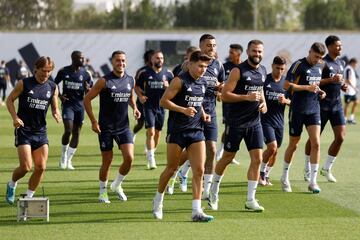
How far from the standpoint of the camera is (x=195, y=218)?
1270cm

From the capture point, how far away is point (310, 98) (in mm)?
15922

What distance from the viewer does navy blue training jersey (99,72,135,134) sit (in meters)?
14.4

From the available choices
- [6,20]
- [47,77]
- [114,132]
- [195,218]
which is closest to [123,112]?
[114,132]

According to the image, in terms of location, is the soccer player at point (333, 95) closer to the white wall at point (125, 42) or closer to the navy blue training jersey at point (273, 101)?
the navy blue training jersey at point (273, 101)

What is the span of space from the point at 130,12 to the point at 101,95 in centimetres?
5399

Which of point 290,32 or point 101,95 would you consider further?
point 290,32

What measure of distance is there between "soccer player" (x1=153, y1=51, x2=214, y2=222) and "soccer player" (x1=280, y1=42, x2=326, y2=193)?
3194mm

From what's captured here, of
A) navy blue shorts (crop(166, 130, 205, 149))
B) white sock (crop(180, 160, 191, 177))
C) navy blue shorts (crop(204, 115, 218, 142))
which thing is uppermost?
navy blue shorts (crop(166, 130, 205, 149))

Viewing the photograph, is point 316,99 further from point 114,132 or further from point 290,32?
point 290,32

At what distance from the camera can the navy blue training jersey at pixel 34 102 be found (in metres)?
13.7

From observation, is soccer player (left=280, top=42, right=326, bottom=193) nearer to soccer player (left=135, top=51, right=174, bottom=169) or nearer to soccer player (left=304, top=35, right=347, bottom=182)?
soccer player (left=304, top=35, right=347, bottom=182)

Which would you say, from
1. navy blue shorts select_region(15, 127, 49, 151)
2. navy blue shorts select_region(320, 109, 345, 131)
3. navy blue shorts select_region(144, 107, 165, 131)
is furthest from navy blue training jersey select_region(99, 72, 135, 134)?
navy blue shorts select_region(144, 107, 165, 131)

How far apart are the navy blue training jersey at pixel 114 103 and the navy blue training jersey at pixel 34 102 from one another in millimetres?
931

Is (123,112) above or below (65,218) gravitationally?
above
